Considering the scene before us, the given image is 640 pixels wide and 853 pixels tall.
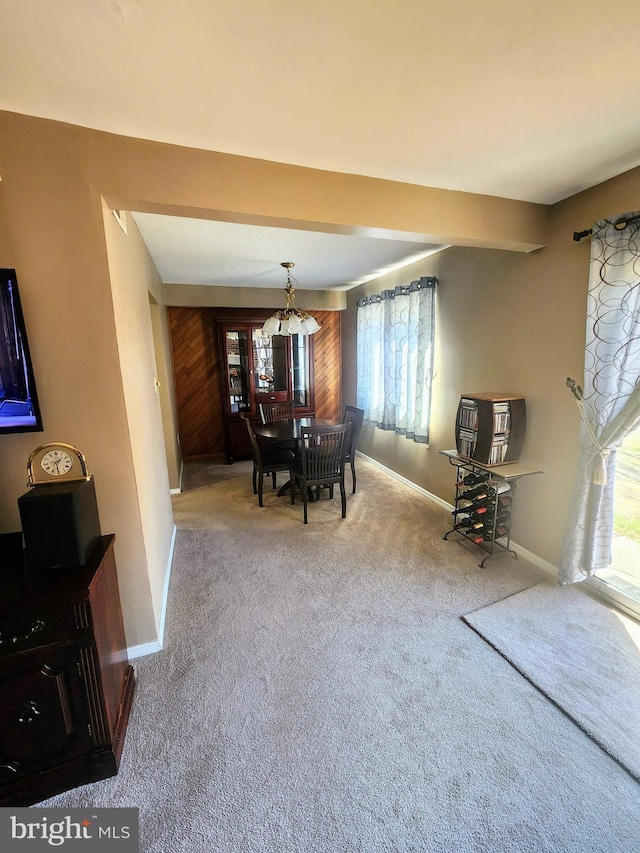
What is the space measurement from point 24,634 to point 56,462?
62cm

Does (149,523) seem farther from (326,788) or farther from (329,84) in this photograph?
(329,84)

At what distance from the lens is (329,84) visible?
1213 millimetres

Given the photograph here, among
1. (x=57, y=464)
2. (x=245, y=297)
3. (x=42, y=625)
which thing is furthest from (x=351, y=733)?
(x=245, y=297)

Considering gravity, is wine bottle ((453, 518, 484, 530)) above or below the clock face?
below

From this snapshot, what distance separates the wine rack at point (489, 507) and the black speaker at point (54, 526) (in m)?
2.39

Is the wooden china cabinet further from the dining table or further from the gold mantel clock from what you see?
the gold mantel clock

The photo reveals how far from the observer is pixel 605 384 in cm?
202

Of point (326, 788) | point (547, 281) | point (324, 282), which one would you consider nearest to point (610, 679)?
point (326, 788)

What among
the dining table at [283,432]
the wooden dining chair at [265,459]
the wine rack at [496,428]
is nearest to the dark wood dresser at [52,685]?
the dining table at [283,432]

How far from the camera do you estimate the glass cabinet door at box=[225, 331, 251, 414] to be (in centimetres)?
500

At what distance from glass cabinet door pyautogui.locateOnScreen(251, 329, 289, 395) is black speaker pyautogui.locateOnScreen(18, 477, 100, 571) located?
3.91 m

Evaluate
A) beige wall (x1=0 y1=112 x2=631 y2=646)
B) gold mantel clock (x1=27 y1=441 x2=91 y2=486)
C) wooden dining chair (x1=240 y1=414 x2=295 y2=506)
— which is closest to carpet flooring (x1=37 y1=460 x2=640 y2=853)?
beige wall (x1=0 y1=112 x2=631 y2=646)

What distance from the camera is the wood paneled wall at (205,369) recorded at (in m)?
4.91

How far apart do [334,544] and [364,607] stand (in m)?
0.76
